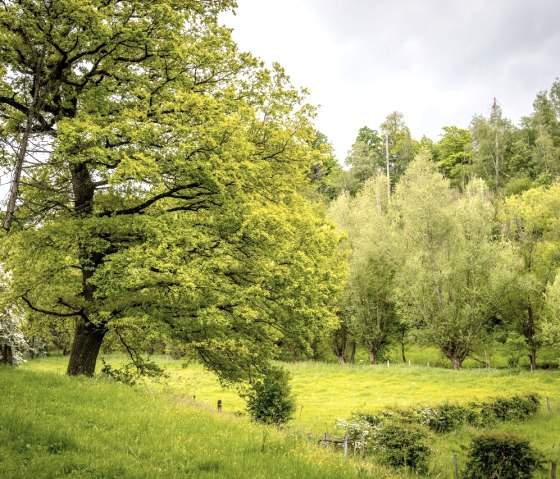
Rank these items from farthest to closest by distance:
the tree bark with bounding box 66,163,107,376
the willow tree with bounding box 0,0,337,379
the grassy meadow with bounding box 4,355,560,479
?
the tree bark with bounding box 66,163,107,376
the willow tree with bounding box 0,0,337,379
the grassy meadow with bounding box 4,355,560,479

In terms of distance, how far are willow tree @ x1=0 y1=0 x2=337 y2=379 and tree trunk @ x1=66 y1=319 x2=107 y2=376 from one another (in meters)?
0.05

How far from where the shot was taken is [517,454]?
1539 centimetres

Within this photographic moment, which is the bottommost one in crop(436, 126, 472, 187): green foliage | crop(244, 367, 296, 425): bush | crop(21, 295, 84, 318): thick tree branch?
crop(244, 367, 296, 425): bush

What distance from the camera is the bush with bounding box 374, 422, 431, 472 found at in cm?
1638

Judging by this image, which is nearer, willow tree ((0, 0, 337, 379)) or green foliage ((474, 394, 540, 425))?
willow tree ((0, 0, 337, 379))

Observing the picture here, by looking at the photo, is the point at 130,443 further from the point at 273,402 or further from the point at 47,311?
the point at 273,402

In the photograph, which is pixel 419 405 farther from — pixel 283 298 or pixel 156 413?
pixel 156 413

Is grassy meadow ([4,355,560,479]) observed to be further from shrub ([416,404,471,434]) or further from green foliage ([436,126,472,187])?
green foliage ([436,126,472,187])

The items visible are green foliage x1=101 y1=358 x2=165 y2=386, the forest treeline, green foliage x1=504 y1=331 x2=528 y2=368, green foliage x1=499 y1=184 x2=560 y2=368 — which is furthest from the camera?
green foliage x1=504 y1=331 x2=528 y2=368

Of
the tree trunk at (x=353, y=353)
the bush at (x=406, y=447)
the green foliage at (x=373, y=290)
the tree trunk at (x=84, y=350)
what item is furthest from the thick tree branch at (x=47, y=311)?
the tree trunk at (x=353, y=353)

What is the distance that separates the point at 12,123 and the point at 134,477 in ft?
38.3

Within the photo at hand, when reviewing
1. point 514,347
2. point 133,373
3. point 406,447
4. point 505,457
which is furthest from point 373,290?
point 133,373

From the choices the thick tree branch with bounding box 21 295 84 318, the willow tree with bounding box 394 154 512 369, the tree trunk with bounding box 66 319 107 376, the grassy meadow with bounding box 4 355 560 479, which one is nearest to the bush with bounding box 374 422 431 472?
the grassy meadow with bounding box 4 355 560 479

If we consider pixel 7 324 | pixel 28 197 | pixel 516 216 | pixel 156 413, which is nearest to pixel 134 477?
pixel 156 413
